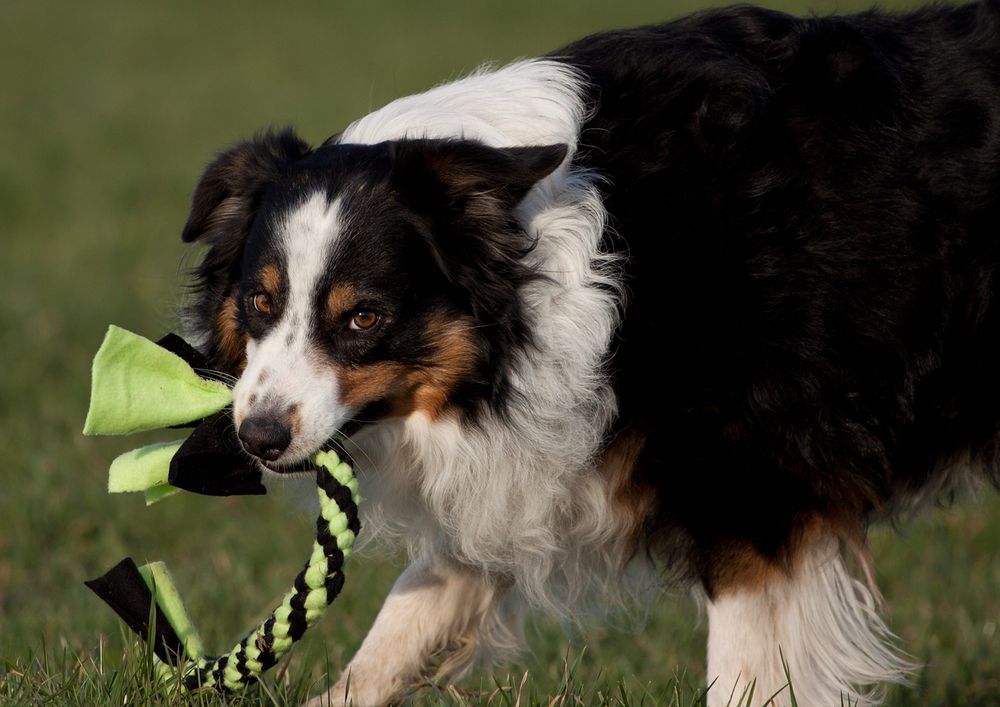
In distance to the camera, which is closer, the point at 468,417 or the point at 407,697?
the point at 468,417

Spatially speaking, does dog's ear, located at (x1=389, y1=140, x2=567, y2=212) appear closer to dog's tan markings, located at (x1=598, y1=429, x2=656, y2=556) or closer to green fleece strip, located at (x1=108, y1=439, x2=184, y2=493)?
dog's tan markings, located at (x1=598, y1=429, x2=656, y2=556)

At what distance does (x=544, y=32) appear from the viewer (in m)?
25.2

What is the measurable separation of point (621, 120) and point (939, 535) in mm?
3757

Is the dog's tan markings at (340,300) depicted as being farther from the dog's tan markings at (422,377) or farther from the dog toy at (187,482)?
the dog toy at (187,482)

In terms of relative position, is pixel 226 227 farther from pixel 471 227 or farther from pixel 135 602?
pixel 135 602

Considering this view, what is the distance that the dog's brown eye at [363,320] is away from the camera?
344cm

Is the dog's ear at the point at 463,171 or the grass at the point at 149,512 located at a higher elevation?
the dog's ear at the point at 463,171

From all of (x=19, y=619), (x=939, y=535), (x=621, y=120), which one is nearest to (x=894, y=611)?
(x=939, y=535)

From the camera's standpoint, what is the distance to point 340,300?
3408 millimetres

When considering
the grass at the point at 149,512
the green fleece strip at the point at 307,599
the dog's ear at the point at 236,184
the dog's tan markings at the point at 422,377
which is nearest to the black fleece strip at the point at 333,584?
the green fleece strip at the point at 307,599

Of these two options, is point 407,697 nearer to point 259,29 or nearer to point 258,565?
point 258,565

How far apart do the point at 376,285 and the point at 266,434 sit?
48 cm

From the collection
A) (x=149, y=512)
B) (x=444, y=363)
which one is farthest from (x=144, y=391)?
(x=149, y=512)

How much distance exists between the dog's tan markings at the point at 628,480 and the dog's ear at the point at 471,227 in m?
0.42
